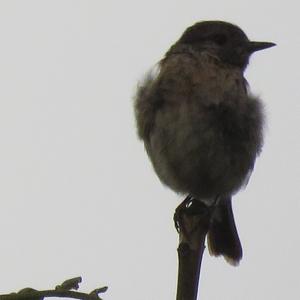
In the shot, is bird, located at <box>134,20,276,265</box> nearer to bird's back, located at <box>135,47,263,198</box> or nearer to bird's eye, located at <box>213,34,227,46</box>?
bird's back, located at <box>135,47,263,198</box>

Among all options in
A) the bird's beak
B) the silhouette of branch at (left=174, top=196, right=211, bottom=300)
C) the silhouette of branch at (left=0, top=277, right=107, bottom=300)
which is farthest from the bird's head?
the silhouette of branch at (left=0, top=277, right=107, bottom=300)

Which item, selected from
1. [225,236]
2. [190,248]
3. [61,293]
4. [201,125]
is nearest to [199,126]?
[201,125]

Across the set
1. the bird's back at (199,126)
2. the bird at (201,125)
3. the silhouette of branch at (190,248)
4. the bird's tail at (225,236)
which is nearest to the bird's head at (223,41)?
the bird at (201,125)

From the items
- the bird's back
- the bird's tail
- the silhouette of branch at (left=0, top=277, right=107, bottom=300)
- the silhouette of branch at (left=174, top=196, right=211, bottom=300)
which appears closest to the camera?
the silhouette of branch at (left=0, top=277, right=107, bottom=300)

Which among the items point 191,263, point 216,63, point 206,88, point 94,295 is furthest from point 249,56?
point 94,295

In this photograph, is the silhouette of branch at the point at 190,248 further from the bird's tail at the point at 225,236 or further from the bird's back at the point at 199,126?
the bird's tail at the point at 225,236

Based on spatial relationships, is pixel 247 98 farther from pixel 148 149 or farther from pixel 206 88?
pixel 148 149

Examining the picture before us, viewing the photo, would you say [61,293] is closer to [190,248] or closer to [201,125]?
[190,248]
